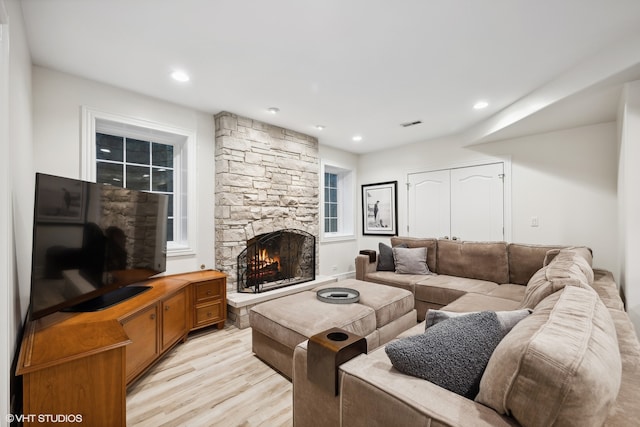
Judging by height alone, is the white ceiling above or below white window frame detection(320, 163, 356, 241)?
above

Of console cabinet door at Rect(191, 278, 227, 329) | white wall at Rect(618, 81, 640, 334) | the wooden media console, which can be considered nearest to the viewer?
the wooden media console

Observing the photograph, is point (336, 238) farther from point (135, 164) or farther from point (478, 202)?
point (135, 164)

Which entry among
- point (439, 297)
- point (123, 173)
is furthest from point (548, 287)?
Answer: point (123, 173)

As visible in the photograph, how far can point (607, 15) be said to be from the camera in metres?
1.72

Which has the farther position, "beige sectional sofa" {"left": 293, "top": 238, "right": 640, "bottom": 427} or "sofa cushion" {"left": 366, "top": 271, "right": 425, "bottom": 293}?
"sofa cushion" {"left": 366, "top": 271, "right": 425, "bottom": 293}

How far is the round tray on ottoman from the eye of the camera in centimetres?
238

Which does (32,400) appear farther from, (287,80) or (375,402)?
(287,80)

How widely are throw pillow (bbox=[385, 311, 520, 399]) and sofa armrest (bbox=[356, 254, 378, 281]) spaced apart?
2.86 metres

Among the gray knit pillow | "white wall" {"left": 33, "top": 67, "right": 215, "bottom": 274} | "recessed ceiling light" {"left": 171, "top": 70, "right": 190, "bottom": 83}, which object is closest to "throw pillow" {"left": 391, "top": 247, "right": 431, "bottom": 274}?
"white wall" {"left": 33, "top": 67, "right": 215, "bottom": 274}

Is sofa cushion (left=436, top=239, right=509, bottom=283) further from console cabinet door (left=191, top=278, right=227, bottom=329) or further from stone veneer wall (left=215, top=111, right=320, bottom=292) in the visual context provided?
console cabinet door (left=191, top=278, right=227, bottom=329)

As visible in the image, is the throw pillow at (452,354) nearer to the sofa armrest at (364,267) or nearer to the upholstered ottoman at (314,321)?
the upholstered ottoman at (314,321)

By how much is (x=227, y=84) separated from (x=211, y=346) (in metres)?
2.48

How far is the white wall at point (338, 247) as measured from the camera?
15.8ft

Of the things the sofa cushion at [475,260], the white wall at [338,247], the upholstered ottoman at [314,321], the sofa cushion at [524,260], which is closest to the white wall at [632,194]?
the sofa cushion at [524,260]
